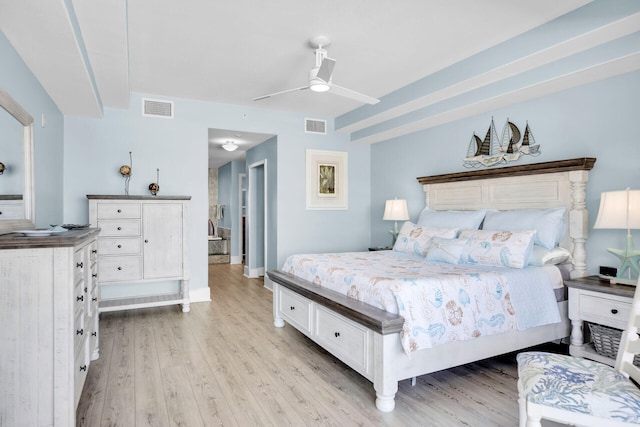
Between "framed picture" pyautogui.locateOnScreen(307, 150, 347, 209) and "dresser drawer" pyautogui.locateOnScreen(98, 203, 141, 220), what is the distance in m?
2.38

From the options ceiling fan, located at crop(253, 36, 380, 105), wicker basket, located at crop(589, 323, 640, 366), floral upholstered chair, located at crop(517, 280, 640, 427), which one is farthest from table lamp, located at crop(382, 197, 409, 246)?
floral upholstered chair, located at crop(517, 280, 640, 427)

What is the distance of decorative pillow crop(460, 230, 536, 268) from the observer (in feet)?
10.1

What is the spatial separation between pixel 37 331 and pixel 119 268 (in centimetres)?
265

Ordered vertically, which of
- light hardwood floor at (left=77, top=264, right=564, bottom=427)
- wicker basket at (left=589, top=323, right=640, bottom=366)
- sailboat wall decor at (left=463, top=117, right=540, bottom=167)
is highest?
sailboat wall decor at (left=463, top=117, right=540, bottom=167)

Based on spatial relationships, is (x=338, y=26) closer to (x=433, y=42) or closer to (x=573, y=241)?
(x=433, y=42)

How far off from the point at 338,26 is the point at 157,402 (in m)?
2.96

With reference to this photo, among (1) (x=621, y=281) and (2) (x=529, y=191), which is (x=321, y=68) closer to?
(2) (x=529, y=191)

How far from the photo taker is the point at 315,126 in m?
5.76

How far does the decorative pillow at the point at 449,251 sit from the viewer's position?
3381 millimetres

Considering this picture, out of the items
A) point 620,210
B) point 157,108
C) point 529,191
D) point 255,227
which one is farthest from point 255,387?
point 255,227

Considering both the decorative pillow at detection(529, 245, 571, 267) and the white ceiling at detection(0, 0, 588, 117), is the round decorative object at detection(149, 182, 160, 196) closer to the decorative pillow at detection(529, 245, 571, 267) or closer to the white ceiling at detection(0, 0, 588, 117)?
the white ceiling at detection(0, 0, 588, 117)

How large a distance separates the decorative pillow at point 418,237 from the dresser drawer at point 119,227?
Answer: 9.69 feet

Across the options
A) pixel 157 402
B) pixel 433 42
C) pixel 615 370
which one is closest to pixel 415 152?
pixel 433 42

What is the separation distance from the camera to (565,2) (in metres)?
2.63
